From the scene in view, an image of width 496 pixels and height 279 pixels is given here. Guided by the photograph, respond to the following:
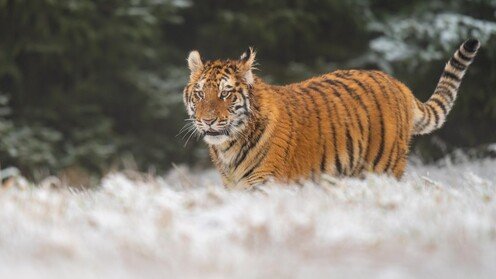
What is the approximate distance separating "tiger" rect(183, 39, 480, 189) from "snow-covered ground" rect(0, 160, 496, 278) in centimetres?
132

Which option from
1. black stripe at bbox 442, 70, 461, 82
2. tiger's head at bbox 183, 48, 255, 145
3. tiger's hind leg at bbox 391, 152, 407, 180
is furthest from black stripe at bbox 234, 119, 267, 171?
black stripe at bbox 442, 70, 461, 82

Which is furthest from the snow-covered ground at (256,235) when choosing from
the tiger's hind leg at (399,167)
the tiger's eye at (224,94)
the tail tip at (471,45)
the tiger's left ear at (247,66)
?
the tail tip at (471,45)

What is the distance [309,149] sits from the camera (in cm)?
658

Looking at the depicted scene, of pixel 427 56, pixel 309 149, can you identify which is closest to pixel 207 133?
pixel 309 149

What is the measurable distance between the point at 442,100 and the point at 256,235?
392 centimetres

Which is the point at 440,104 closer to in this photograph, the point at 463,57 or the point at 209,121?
the point at 463,57

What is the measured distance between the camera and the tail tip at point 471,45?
7008 millimetres

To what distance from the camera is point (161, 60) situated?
16312mm

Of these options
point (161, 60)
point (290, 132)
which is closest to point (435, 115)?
point (290, 132)

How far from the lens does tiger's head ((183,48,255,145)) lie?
6.27 meters

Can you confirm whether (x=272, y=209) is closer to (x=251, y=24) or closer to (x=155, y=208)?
(x=155, y=208)

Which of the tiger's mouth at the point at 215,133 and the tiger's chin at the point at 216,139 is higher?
the tiger's mouth at the point at 215,133

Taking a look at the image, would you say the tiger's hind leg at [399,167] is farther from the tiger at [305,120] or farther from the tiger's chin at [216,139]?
the tiger's chin at [216,139]

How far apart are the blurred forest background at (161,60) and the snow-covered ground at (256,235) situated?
26.3 ft
